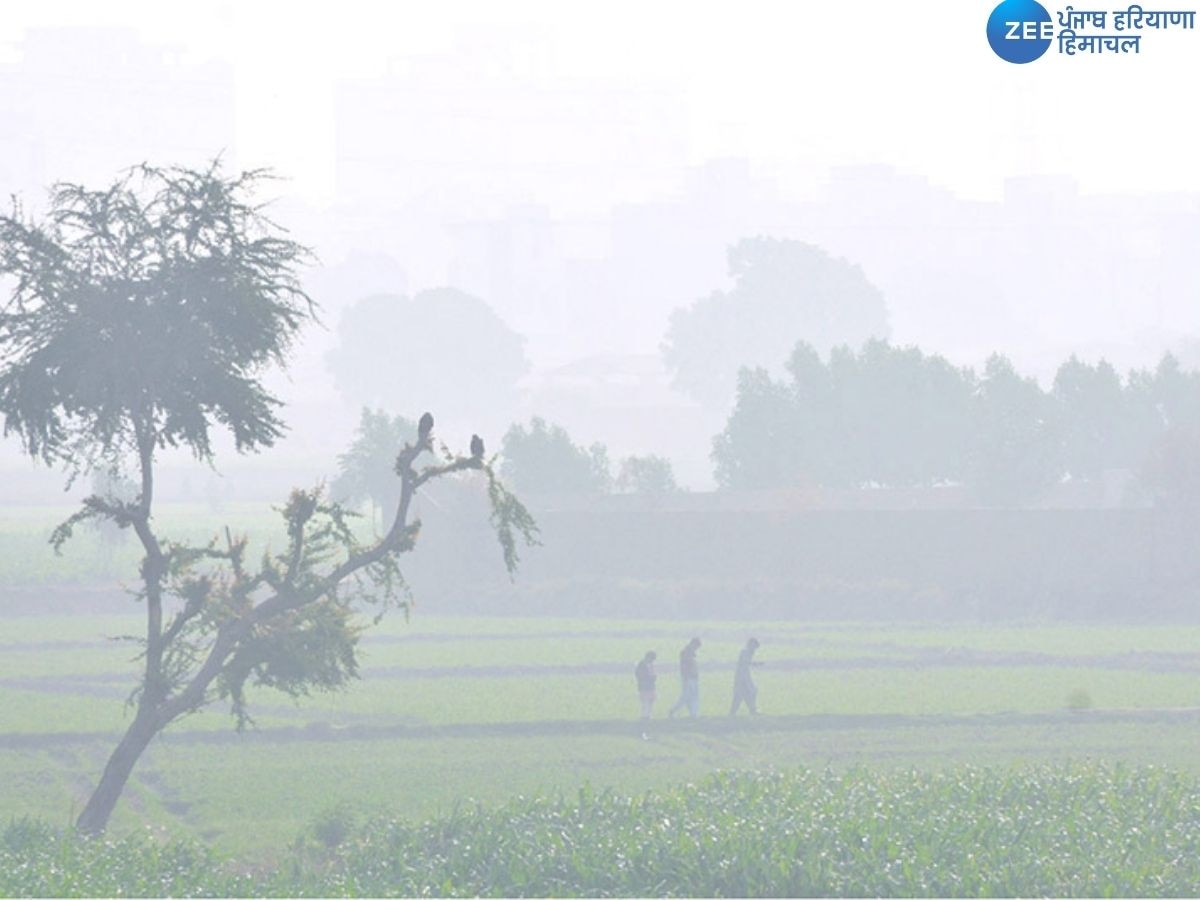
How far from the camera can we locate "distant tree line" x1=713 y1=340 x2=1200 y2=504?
8819 centimetres

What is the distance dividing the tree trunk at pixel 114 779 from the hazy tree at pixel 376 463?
6047 centimetres

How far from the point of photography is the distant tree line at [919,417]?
88188 mm

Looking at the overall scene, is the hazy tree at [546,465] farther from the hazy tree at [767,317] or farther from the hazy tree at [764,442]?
the hazy tree at [767,317]

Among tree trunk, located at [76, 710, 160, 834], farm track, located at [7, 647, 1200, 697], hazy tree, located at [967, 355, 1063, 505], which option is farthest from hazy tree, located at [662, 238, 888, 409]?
tree trunk, located at [76, 710, 160, 834]

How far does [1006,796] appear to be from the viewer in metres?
29.1

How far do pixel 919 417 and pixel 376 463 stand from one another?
23907 millimetres

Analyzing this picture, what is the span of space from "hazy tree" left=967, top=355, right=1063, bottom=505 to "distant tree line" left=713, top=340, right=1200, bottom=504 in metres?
0.10

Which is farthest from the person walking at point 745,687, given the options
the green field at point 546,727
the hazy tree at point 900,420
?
the hazy tree at point 900,420

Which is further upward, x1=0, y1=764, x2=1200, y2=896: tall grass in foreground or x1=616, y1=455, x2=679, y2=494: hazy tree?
x1=616, y1=455, x2=679, y2=494: hazy tree

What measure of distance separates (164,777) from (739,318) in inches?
5654

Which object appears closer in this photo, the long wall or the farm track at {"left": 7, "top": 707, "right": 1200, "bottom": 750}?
the farm track at {"left": 7, "top": 707, "right": 1200, "bottom": 750}

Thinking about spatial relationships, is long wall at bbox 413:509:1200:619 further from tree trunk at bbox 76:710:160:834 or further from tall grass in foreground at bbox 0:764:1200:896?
tall grass in foreground at bbox 0:764:1200:896

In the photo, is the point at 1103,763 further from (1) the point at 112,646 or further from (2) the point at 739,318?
(2) the point at 739,318

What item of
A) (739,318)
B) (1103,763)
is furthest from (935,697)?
(739,318)
